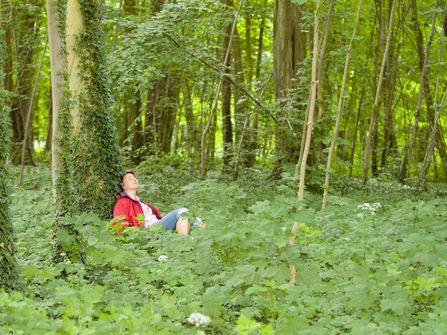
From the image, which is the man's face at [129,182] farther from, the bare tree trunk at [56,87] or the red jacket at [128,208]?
the bare tree trunk at [56,87]

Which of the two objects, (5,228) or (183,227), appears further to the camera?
(183,227)

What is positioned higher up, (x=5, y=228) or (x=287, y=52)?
(x=287, y=52)

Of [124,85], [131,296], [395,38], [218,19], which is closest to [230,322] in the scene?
[131,296]

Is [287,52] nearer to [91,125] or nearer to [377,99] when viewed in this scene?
[377,99]

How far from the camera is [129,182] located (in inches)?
344

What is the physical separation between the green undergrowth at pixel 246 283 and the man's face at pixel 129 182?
4.99 feet

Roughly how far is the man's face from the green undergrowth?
4.99 ft

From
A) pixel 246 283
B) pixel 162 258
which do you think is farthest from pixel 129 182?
pixel 246 283

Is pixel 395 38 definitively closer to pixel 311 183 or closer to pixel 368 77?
pixel 368 77

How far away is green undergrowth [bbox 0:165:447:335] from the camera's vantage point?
13.9 ft

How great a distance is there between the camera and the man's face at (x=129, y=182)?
8.71 metres

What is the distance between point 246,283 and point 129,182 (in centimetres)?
397

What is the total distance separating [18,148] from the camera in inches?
761

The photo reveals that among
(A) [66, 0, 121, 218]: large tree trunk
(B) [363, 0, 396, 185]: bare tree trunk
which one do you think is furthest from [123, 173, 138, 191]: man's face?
(B) [363, 0, 396, 185]: bare tree trunk
